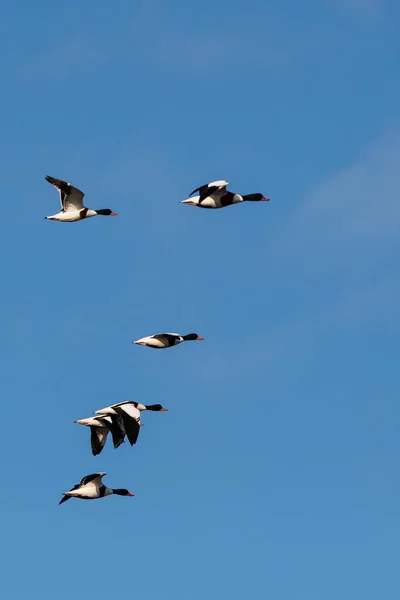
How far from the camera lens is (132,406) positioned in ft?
244

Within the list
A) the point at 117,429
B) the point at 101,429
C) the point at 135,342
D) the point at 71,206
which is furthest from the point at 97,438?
the point at 71,206

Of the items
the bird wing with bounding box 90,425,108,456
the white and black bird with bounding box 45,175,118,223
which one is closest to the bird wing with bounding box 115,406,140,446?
the bird wing with bounding box 90,425,108,456

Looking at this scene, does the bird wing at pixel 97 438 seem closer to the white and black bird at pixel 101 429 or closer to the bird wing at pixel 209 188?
the white and black bird at pixel 101 429

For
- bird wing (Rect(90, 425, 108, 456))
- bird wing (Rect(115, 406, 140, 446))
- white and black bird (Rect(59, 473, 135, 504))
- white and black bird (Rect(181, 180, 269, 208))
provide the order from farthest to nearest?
bird wing (Rect(90, 425, 108, 456)) < white and black bird (Rect(59, 473, 135, 504)) < white and black bird (Rect(181, 180, 269, 208)) < bird wing (Rect(115, 406, 140, 446))

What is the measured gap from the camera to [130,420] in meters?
72.0

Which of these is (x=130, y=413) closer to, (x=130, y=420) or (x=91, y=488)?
(x=130, y=420)

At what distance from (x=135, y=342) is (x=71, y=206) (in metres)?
8.33

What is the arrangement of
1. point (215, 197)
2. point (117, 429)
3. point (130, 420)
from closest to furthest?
point (130, 420) → point (215, 197) → point (117, 429)

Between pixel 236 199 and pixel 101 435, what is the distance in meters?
15.0

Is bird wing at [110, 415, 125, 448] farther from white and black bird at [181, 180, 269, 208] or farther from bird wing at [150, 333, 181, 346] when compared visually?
white and black bird at [181, 180, 269, 208]

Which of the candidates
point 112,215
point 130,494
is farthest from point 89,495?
point 112,215

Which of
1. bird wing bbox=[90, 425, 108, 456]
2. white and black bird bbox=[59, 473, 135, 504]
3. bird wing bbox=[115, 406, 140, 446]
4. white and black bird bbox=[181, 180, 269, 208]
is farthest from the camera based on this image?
bird wing bbox=[90, 425, 108, 456]

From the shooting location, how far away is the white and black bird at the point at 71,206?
77812 millimetres

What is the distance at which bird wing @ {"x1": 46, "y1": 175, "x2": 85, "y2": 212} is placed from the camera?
77.7m
